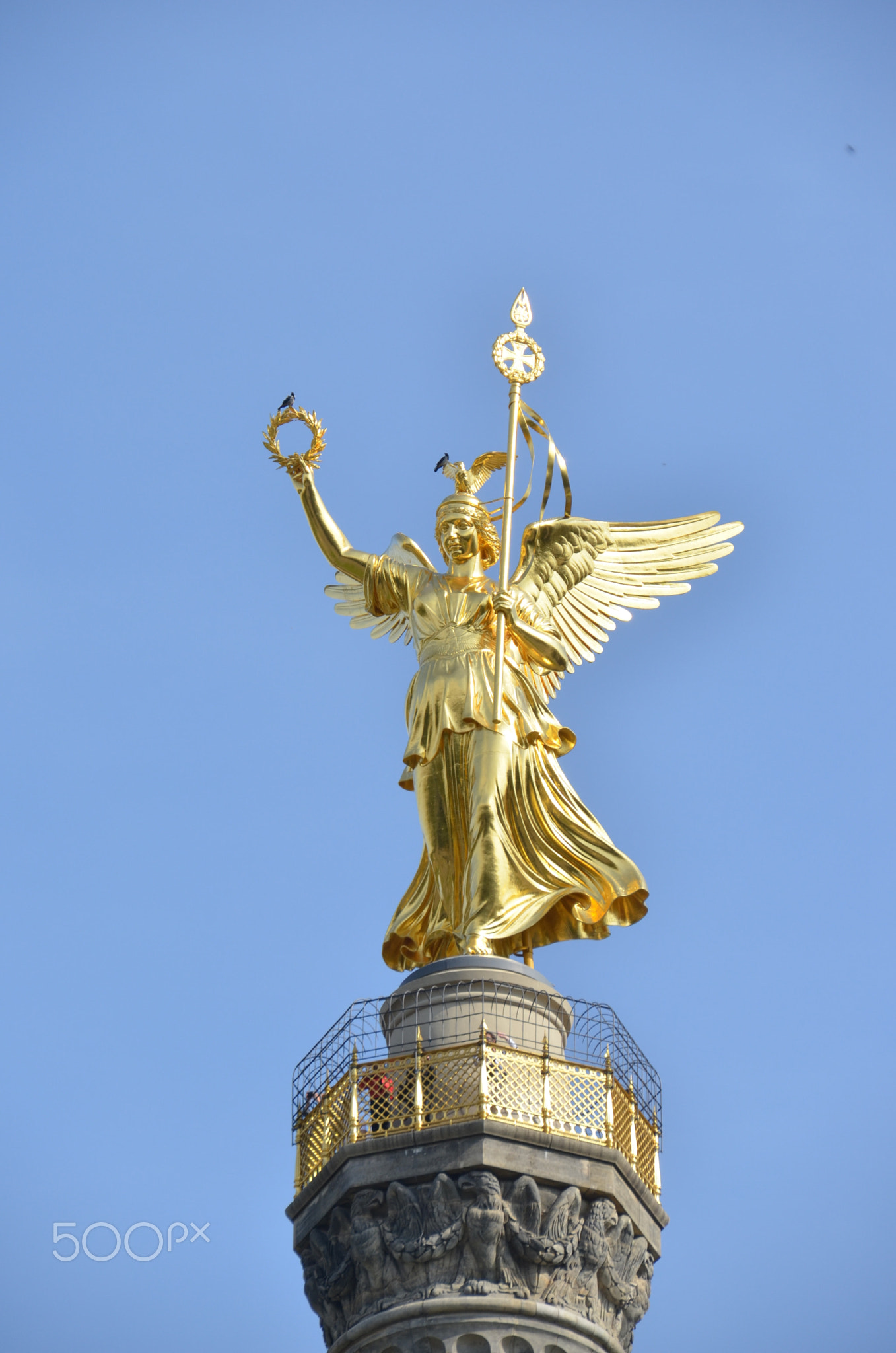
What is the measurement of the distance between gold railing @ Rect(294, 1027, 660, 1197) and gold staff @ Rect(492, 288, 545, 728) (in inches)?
227

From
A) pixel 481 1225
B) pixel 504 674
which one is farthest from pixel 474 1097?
pixel 504 674

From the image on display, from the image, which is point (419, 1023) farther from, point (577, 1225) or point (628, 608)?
point (628, 608)

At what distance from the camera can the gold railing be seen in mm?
26641

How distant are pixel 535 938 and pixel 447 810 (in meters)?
1.87

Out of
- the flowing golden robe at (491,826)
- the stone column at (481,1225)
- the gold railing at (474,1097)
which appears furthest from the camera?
the flowing golden robe at (491,826)

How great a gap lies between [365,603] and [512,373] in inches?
141

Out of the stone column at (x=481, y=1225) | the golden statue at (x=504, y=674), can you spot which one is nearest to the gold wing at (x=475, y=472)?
the golden statue at (x=504, y=674)

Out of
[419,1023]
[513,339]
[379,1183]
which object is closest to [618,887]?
[419,1023]

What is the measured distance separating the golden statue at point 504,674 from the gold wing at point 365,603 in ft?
0.13

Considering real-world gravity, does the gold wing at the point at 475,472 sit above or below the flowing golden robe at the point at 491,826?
above

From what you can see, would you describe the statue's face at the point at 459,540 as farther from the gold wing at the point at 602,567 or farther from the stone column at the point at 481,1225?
the stone column at the point at 481,1225

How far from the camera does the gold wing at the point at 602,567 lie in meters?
32.4

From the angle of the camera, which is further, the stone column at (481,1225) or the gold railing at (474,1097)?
the gold railing at (474,1097)

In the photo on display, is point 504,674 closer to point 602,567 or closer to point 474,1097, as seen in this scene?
point 602,567
